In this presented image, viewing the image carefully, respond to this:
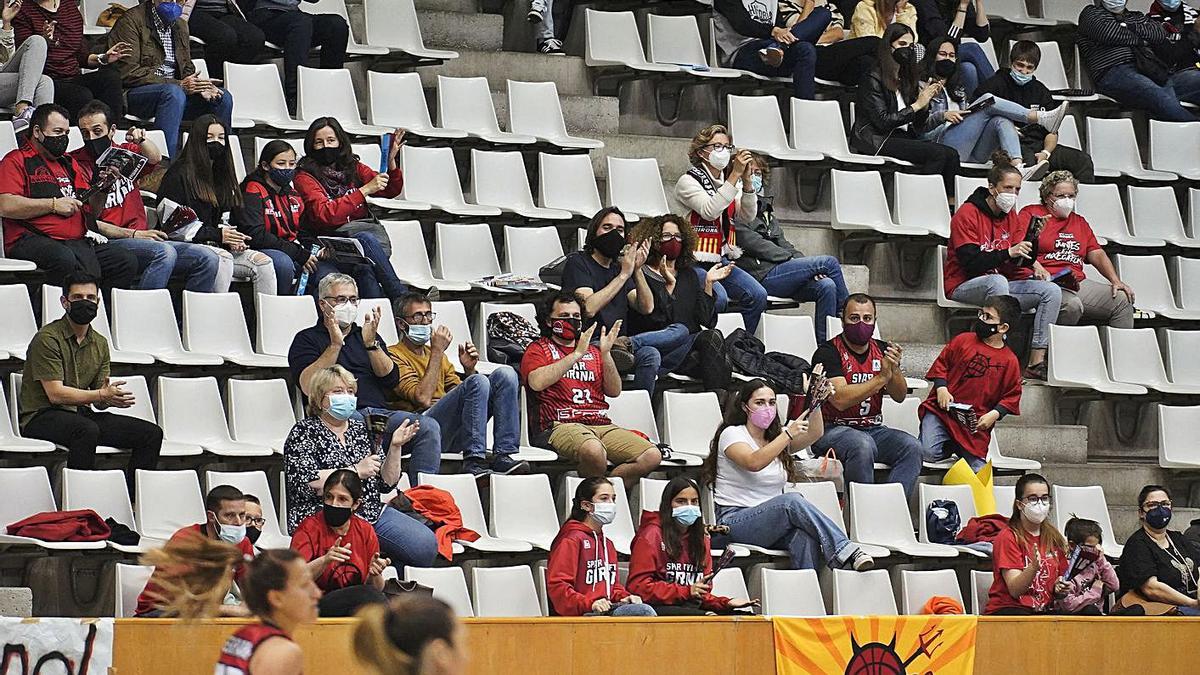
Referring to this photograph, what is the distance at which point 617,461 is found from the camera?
9719 millimetres

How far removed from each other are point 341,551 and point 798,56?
6.21 m

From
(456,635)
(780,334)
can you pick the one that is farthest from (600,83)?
(456,635)

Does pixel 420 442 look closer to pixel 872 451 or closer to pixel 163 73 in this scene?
pixel 872 451

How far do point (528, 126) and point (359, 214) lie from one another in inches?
76.2

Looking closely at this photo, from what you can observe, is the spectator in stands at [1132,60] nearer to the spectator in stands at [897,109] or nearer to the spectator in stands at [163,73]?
the spectator in stands at [897,109]

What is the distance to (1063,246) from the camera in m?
12.3

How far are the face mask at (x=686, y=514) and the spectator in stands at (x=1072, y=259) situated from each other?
13.5ft

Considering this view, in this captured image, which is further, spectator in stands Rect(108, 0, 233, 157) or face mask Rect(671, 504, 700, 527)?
spectator in stands Rect(108, 0, 233, 157)

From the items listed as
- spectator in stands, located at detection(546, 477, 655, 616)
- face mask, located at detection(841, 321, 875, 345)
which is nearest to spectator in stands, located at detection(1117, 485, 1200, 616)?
face mask, located at detection(841, 321, 875, 345)

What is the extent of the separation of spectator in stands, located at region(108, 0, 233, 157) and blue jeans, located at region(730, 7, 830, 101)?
3.73m

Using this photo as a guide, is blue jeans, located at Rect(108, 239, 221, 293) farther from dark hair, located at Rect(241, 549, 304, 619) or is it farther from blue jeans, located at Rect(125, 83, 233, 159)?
dark hair, located at Rect(241, 549, 304, 619)

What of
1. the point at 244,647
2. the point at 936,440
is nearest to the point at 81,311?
the point at 244,647

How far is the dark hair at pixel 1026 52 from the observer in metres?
13.4

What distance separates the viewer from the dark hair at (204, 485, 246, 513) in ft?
27.1
